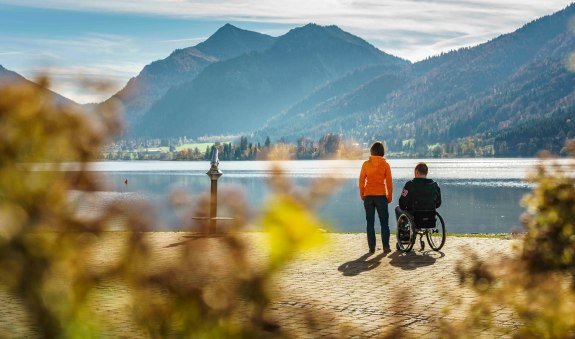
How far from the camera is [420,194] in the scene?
15086 mm

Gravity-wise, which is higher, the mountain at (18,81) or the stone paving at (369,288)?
the mountain at (18,81)

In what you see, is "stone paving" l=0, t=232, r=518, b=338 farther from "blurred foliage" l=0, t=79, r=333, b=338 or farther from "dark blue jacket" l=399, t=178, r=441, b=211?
"dark blue jacket" l=399, t=178, r=441, b=211

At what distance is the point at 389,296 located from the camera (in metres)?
2.13

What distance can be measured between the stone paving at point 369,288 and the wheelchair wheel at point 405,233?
20cm

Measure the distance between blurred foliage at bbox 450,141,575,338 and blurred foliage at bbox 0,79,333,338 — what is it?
1314 mm

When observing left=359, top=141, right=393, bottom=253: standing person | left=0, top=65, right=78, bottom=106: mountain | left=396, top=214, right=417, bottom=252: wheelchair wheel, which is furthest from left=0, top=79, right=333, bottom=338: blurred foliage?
left=396, top=214, right=417, bottom=252: wheelchair wheel

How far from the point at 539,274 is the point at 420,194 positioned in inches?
421

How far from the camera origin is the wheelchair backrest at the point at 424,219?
593 inches

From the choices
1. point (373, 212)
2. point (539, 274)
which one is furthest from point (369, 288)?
point (539, 274)

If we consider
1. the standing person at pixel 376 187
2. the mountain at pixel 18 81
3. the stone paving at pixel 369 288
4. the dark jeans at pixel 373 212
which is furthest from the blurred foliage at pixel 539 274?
the dark jeans at pixel 373 212

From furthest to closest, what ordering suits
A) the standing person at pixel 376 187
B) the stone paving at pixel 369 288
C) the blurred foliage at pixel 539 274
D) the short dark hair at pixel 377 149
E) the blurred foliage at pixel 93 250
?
the standing person at pixel 376 187, the short dark hair at pixel 377 149, the blurred foliage at pixel 539 274, the stone paving at pixel 369 288, the blurred foliage at pixel 93 250

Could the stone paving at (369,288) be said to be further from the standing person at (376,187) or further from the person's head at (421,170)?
the person's head at (421,170)

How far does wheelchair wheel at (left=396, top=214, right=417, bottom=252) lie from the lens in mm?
14883

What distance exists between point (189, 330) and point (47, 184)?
51cm
